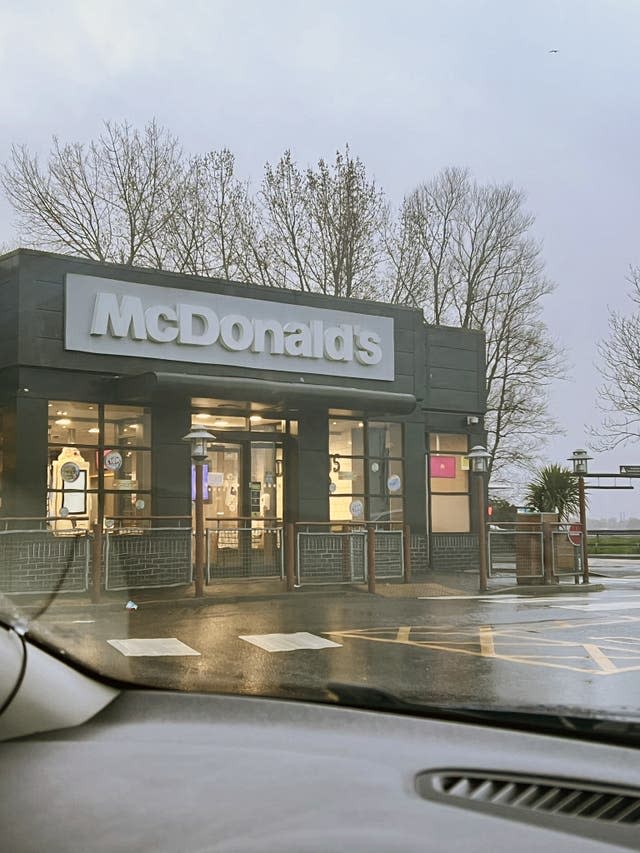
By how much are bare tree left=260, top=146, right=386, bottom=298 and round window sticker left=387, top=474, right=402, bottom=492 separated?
9.95 feet

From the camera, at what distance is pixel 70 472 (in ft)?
37.6

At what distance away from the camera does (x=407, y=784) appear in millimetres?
1115

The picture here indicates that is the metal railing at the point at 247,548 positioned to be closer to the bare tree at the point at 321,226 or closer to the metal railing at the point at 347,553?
the metal railing at the point at 347,553

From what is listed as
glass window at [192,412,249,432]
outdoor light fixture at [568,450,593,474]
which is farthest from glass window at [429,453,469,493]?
outdoor light fixture at [568,450,593,474]

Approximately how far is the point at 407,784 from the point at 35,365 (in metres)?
10.4

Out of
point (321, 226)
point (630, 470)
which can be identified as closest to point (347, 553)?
point (321, 226)

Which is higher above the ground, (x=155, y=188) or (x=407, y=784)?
(x=155, y=188)

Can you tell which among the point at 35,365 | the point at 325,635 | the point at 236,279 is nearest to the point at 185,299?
the point at 236,279

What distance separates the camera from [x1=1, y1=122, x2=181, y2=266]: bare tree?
13.3 metres

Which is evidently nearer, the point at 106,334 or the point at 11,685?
the point at 11,685

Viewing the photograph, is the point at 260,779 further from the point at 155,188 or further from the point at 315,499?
the point at 155,188

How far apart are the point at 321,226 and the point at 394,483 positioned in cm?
419

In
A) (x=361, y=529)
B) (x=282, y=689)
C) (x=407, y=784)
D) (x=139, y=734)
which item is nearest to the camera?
(x=407, y=784)

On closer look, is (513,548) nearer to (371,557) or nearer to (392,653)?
(371,557)
